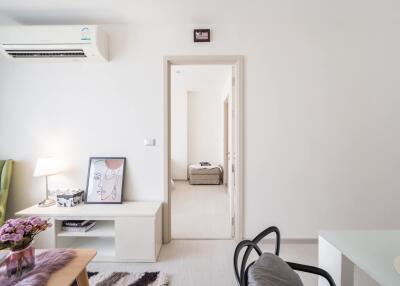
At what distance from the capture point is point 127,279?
1.86 meters

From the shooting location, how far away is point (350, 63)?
2.43 meters

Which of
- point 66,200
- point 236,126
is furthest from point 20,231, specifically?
point 236,126

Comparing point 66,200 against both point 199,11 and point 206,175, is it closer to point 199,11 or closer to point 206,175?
point 199,11

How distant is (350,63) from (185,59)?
188 cm

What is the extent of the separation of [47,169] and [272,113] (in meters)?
2.57

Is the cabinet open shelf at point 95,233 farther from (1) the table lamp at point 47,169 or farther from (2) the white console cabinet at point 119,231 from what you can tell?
(1) the table lamp at point 47,169

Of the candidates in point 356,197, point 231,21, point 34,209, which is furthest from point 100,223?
point 356,197

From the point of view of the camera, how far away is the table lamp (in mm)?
2262

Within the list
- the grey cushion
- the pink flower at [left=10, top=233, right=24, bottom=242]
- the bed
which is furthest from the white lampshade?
the bed

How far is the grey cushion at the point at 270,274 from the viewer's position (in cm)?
80

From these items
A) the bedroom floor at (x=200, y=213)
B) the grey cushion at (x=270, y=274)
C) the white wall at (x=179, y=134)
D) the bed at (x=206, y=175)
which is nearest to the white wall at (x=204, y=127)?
the white wall at (x=179, y=134)

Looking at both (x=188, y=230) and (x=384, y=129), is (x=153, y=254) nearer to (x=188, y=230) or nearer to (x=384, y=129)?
(x=188, y=230)

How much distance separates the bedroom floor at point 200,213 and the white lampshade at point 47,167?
1586mm

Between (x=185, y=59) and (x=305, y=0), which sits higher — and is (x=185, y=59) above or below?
below
